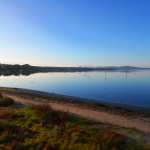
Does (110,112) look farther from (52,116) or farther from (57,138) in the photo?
(57,138)

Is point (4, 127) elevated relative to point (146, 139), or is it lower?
elevated

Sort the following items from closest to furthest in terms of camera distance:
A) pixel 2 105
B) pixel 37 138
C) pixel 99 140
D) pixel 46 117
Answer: pixel 99 140
pixel 37 138
pixel 46 117
pixel 2 105

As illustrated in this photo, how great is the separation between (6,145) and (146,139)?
6.01 m

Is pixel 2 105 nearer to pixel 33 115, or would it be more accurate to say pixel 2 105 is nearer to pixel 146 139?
pixel 33 115

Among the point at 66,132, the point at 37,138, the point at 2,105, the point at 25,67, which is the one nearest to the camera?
the point at 37,138

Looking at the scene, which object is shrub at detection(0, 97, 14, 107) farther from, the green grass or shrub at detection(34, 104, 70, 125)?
the green grass

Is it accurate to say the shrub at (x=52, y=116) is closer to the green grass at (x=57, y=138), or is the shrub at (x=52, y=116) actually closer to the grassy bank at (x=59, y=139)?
the green grass at (x=57, y=138)

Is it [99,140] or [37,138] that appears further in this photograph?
[37,138]

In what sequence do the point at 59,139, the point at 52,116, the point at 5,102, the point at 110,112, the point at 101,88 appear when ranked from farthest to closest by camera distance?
1. the point at 101,88
2. the point at 110,112
3. the point at 5,102
4. the point at 52,116
5. the point at 59,139

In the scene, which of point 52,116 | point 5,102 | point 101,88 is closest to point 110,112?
point 52,116

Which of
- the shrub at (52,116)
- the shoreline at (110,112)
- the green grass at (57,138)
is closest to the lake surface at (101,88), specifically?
the shoreline at (110,112)

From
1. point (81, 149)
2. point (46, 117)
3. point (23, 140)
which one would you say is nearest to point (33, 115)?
point (46, 117)

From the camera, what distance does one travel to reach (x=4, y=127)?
243 inches

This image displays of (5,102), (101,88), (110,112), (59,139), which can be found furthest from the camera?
(101,88)
